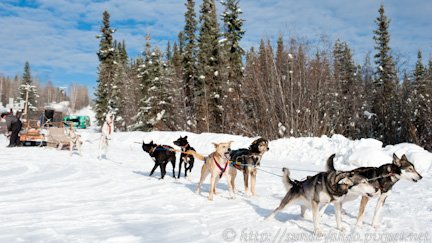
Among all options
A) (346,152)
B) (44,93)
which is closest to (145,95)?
(346,152)

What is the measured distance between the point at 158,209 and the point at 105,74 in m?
37.9

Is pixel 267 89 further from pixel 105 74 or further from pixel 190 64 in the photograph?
pixel 105 74

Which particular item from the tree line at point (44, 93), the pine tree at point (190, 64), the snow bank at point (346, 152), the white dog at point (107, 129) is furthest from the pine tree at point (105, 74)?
the tree line at point (44, 93)

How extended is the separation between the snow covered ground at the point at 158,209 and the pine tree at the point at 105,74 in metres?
30.1

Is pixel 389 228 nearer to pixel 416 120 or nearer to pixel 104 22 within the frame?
pixel 416 120

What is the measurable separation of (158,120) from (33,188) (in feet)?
81.0

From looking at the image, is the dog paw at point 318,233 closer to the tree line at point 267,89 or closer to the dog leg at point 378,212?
the dog leg at point 378,212

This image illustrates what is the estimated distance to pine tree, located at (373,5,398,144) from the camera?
33125 millimetres

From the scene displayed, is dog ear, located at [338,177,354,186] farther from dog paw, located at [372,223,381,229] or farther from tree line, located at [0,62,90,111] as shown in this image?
tree line, located at [0,62,90,111]

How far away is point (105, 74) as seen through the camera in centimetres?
4156

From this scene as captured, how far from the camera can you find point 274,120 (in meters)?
21.4

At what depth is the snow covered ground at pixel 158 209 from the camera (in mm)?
4789

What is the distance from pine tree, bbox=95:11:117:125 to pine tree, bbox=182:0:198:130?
11.2 meters

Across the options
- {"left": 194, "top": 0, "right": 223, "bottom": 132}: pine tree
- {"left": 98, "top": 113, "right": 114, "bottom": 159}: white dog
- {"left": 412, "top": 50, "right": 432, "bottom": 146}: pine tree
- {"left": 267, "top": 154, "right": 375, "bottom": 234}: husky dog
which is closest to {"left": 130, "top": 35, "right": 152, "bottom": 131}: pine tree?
{"left": 194, "top": 0, "right": 223, "bottom": 132}: pine tree
